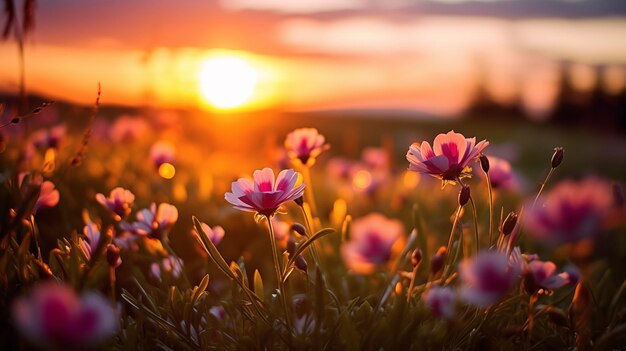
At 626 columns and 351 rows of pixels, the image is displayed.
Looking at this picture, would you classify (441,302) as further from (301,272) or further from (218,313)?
(218,313)

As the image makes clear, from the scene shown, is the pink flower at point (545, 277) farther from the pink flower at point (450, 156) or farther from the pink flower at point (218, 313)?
the pink flower at point (218, 313)

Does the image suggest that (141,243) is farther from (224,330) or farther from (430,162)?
(430,162)

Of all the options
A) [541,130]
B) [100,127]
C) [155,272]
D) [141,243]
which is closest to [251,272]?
[141,243]

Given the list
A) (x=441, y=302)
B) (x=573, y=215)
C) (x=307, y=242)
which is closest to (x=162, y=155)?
(x=307, y=242)

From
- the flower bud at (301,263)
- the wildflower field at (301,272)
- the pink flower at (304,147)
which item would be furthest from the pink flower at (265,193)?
the pink flower at (304,147)

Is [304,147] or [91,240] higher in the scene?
[304,147]

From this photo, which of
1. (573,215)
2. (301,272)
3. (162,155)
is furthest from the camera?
(162,155)
